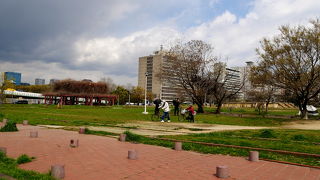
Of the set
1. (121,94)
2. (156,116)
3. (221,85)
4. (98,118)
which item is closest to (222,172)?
(156,116)

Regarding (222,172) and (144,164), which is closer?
(222,172)

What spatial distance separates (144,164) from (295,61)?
27.5 metres

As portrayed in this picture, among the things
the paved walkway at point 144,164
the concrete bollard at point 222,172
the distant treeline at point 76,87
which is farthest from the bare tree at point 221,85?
the distant treeline at point 76,87

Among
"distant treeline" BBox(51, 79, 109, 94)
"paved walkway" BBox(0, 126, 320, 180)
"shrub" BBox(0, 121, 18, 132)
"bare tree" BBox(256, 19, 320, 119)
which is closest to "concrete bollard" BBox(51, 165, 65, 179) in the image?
"paved walkway" BBox(0, 126, 320, 180)

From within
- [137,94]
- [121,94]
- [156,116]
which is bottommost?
[156,116]

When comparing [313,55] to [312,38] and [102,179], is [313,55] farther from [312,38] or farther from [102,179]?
[102,179]

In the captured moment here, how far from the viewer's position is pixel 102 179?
18.1ft

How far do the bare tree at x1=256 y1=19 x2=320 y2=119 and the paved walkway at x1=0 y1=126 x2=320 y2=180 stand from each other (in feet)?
80.9

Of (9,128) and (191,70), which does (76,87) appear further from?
(9,128)

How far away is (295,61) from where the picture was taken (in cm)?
3003

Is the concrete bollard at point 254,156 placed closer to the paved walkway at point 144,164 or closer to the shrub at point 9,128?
the paved walkway at point 144,164

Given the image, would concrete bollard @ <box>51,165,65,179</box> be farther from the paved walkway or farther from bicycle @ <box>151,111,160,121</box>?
bicycle @ <box>151,111,160,121</box>

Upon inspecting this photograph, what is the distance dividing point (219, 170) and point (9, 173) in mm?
4058

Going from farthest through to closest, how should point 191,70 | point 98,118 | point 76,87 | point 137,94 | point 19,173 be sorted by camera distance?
point 137,94
point 76,87
point 191,70
point 98,118
point 19,173
